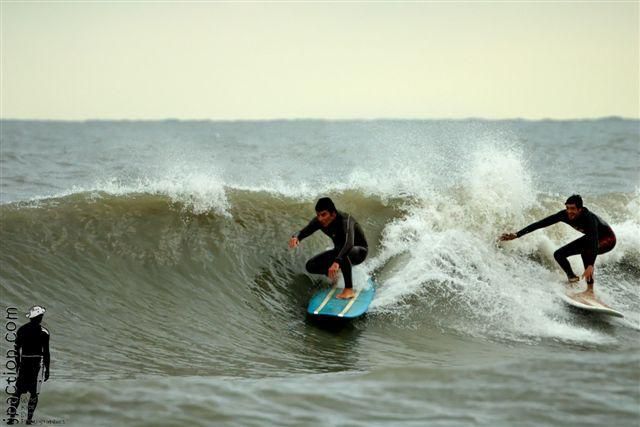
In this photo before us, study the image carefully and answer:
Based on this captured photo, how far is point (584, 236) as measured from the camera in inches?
350

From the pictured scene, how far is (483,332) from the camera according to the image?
7.64 m

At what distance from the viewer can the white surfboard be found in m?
Answer: 8.02

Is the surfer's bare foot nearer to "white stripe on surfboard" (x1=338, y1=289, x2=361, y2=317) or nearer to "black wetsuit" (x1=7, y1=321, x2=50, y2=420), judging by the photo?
"white stripe on surfboard" (x1=338, y1=289, x2=361, y2=317)

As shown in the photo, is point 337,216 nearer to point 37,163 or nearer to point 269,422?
point 269,422

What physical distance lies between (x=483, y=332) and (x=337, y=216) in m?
2.22

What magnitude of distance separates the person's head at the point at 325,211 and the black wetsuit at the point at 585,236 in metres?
2.62

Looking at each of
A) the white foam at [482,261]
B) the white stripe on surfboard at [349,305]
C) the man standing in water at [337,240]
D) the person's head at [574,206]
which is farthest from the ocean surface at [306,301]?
the person's head at [574,206]

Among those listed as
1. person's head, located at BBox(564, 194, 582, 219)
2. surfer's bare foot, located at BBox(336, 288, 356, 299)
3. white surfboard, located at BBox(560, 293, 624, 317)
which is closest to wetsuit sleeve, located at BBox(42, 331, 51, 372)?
surfer's bare foot, located at BBox(336, 288, 356, 299)

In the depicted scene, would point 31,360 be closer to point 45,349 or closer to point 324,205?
point 45,349

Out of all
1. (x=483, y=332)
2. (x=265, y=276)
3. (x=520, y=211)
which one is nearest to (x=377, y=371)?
(x=483, y=332)

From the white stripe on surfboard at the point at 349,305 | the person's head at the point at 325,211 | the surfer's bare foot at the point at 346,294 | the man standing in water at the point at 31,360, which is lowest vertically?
the man standing in water at the point at 31,360

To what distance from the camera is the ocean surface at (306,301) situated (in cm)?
496

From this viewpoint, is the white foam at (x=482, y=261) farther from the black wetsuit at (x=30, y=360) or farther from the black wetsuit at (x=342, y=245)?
the black wetsuit at (x=30, y=360)

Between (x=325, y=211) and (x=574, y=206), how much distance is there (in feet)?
10.9
